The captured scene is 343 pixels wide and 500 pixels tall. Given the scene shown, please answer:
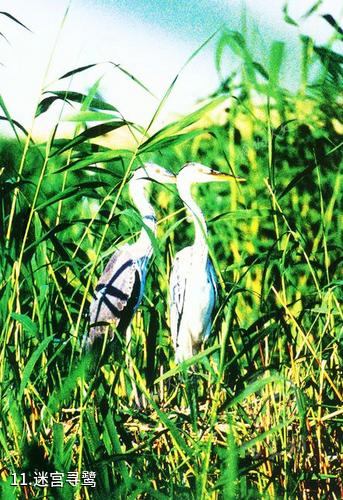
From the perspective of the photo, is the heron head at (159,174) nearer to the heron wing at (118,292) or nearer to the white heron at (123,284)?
the white heron at (123,284)

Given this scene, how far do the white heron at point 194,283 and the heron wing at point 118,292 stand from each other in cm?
8

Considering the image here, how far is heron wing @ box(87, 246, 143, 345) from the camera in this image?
157cm

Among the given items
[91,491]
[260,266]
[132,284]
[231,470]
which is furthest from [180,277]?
[231,470]

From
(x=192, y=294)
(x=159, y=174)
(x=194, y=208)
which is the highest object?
(x=159, y=174)

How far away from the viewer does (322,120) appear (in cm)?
215

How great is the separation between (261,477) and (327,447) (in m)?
0.15

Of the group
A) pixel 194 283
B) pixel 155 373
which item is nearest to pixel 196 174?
pixel 194 283

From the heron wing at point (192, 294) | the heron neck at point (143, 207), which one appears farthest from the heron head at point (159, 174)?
the heron wing at point (192, 294)

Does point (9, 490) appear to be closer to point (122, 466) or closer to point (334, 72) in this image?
point (122, 466)

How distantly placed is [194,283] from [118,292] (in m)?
0.16

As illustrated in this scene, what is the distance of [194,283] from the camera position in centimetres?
166

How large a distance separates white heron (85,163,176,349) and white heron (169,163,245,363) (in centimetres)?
7

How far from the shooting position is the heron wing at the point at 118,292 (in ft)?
5.16

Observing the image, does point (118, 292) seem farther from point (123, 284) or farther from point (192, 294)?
point (192, 294)
